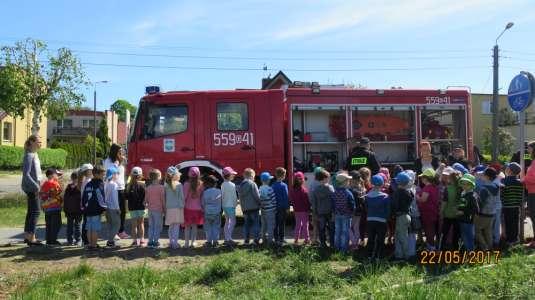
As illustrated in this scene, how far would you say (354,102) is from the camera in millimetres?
12203

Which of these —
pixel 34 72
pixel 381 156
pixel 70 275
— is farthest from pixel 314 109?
pixel 34 72

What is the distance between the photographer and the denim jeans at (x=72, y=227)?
9.75 m

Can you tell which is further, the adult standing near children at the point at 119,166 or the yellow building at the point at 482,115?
the yellow building at the point at 482,115

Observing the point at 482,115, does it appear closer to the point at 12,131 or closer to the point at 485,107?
the point at 485,107

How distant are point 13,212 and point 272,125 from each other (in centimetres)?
773

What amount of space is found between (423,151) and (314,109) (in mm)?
2818

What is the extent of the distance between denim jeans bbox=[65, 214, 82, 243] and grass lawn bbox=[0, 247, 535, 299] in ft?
7.64

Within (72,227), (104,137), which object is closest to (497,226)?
(72,227)

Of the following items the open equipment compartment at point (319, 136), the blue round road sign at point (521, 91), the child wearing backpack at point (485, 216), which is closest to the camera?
the child wearing backpack at point (485, 216)

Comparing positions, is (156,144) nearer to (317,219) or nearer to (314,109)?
(314,109)

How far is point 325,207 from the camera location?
898cm

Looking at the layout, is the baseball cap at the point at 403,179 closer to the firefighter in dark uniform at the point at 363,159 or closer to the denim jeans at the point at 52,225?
the firefighter in dark uniform at the point at 363,159
